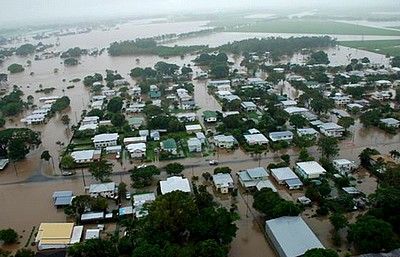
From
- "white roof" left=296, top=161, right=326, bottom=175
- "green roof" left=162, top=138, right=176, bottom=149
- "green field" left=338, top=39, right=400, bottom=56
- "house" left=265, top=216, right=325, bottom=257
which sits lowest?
"green field" left=338, top=39, right=400, bottom=56

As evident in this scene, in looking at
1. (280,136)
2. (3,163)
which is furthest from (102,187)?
(280,136)

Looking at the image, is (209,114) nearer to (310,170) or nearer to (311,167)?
(311,167)

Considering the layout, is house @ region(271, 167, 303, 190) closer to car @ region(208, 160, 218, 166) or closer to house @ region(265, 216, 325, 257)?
car @ region(208, 160, 218, 166)

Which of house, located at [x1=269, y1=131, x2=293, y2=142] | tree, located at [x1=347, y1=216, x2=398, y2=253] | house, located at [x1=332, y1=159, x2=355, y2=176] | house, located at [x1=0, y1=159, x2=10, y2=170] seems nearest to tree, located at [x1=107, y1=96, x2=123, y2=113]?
house, located at [x1=0, y1=159, x2=10, y2=170]

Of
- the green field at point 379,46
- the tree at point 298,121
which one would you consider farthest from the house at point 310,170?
the green field at point 379,46

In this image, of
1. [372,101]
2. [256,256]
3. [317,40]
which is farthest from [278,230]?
[317,40]

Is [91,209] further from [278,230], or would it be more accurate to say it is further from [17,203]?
[278,230]
